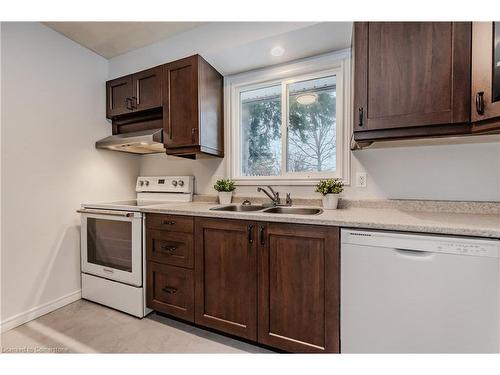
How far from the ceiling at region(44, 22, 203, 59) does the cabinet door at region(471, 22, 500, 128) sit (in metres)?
1.85

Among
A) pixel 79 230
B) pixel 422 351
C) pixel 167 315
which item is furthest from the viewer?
pixel 79 230

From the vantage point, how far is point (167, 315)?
185cm

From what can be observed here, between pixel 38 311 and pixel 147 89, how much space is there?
6.69 feet

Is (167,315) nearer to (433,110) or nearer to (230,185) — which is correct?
(230,185)

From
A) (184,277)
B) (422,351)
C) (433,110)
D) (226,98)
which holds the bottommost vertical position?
(422,351)

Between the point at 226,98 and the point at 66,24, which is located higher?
the point at 66,24

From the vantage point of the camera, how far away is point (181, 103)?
6.52 ft

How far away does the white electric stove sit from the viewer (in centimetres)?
182

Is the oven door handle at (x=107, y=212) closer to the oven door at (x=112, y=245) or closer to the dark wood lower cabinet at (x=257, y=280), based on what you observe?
the oven door at (x=112, y=245)

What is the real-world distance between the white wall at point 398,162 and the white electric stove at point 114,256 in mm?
932

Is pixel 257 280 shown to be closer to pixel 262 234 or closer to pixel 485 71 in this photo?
pixel 262 234

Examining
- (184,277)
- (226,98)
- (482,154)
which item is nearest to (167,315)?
(184,277)
